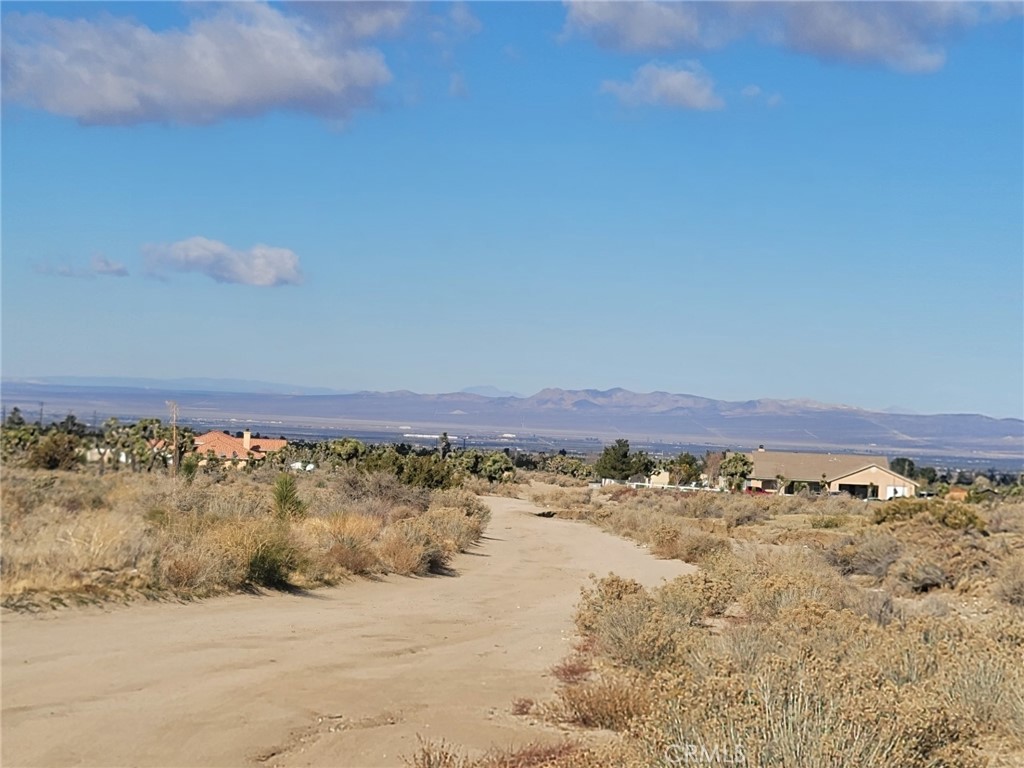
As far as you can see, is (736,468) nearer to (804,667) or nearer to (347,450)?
(347,450)

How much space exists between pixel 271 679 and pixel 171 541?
17.4 feet

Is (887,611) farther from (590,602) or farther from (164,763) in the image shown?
(164,763)

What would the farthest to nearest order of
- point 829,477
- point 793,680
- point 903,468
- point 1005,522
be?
point 903,468, point 829,477, point 1005,522, point 793,680

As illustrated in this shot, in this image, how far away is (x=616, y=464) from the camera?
94.8 m

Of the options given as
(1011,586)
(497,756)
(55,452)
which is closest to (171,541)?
(55,452)

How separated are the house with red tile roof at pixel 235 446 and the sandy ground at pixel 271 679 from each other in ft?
114

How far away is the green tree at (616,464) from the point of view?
308ft

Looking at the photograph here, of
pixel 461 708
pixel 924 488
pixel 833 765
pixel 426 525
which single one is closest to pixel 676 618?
pixel 461 708

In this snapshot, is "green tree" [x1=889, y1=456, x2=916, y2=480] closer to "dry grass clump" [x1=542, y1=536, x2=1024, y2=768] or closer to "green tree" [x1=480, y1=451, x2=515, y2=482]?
"green tree" [x1=480, y1=451, x2=515, y2=482]

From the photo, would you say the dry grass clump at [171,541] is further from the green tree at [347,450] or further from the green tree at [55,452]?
the green tree at [347,450]

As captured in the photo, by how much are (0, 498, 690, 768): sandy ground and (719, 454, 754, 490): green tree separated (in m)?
69.0

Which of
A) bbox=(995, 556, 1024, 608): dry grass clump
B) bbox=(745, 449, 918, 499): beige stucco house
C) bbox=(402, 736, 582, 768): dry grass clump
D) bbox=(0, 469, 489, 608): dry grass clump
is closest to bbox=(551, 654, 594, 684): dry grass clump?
bbox=(402, 736, 582, 768): dry grass clump

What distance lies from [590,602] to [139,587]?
19.5 feet

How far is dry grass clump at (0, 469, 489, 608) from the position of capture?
13281 millimetres
